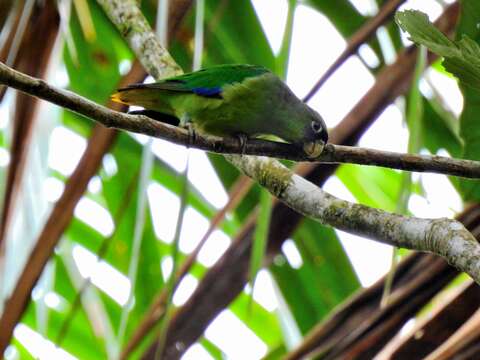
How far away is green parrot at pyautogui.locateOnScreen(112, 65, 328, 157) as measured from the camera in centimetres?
263

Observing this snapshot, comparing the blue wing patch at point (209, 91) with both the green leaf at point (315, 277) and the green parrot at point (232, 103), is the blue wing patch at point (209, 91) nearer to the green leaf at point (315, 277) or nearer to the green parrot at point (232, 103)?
the green parrot at point (232, 103)

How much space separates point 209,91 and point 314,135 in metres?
0.49

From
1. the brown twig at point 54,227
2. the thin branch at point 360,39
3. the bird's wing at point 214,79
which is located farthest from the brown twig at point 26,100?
the thin branch at point 360,39

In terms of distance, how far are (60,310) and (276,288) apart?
1139mm

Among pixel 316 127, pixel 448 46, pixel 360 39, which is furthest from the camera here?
pixel 316 127

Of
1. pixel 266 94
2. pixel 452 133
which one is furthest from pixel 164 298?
pixel 452 133

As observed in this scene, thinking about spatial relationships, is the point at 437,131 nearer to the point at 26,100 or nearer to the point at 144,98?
the point at 144,98

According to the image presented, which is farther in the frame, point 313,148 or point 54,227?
point 54,227

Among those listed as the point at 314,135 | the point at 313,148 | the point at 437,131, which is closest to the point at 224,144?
the point at 313,148

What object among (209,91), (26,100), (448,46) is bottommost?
(26,100)

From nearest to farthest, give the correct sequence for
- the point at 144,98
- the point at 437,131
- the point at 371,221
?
the point at 371,221 → the point at 144,98 → the point at 437,131

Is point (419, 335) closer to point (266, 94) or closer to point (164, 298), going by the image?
point (164, 298)

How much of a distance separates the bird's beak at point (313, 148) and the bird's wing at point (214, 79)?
1.81ft

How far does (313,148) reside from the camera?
2.09 meters
